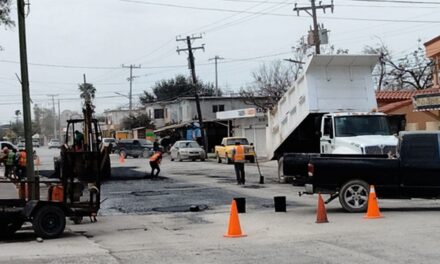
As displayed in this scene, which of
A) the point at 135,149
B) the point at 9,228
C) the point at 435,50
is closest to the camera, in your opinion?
the point at 9,228

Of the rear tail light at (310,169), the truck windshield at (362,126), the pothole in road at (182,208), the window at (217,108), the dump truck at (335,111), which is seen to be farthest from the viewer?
the window at (217,108)

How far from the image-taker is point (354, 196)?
1449cm

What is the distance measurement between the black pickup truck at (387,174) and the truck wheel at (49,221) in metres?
5.92

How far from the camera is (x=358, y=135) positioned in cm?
1961

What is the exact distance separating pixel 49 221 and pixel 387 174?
7594 millimetres

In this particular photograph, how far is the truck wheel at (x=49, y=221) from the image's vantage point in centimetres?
1184

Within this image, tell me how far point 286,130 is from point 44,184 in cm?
1167

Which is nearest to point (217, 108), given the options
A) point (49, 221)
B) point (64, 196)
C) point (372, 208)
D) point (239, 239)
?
point (372, 208)

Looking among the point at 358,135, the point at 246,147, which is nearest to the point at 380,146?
the point at 358,135

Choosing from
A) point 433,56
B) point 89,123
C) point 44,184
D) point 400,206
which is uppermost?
point 433,56

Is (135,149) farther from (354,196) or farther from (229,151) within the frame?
(354,196)

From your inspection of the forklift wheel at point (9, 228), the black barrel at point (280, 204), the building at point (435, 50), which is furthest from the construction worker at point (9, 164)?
the building at point (435, 50)

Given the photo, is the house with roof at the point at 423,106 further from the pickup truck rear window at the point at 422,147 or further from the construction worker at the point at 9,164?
the construction worker at the point at 9,164

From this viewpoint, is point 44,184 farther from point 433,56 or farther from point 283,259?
point 433,56
